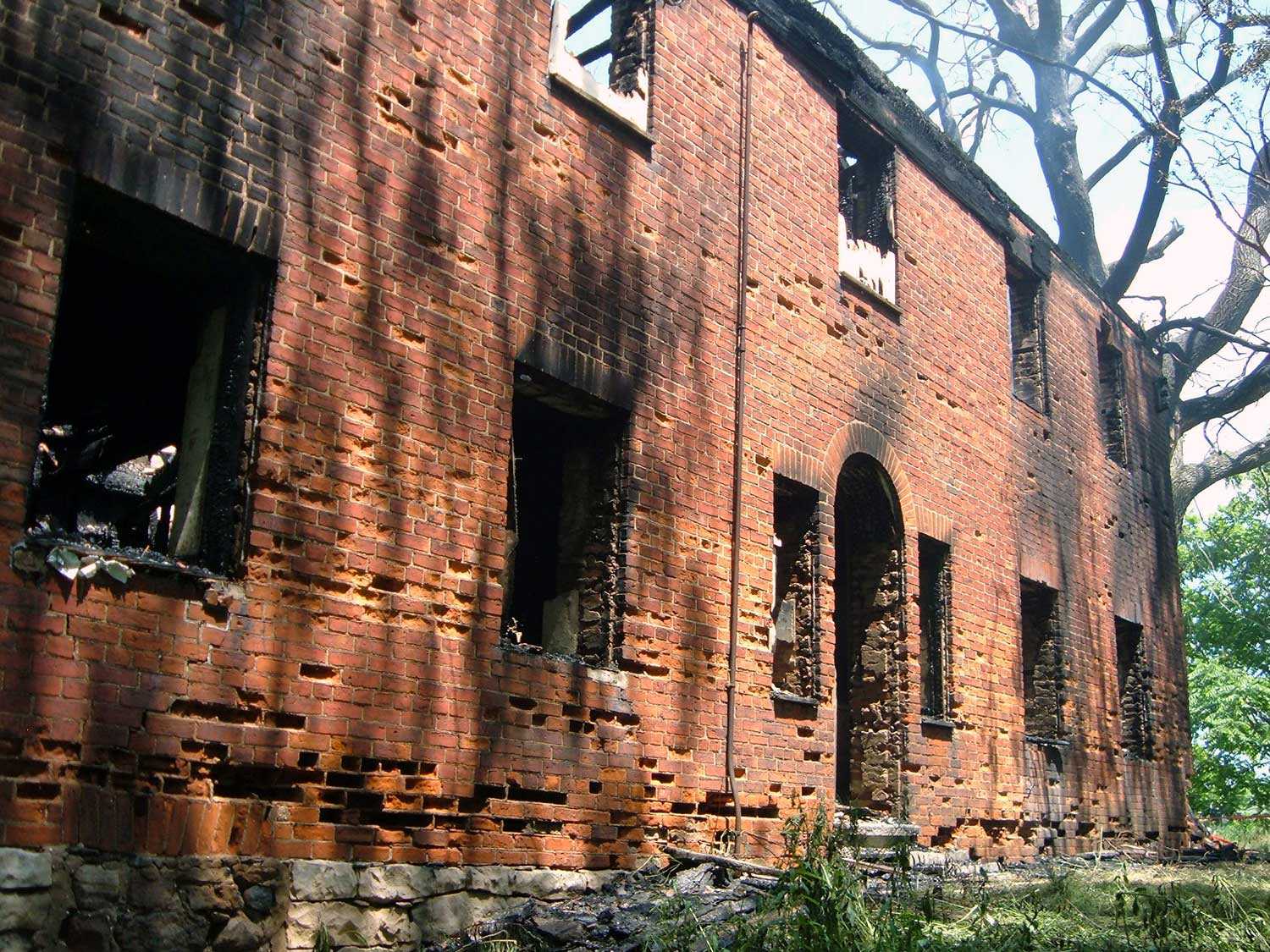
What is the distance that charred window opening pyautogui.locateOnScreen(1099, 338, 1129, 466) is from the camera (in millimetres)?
16391

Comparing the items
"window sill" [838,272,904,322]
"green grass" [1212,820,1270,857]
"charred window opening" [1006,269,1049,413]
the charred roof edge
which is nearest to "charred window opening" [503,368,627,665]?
"window sill" [838,272,904,322]

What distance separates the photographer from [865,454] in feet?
34.3

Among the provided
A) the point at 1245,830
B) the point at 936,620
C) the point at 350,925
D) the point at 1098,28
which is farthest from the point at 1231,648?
the point at 350,925

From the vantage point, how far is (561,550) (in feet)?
26.3

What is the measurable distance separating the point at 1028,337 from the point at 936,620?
4603mm

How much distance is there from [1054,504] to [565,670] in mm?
8516

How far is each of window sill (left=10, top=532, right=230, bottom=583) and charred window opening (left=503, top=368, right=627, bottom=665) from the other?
7.12 feet

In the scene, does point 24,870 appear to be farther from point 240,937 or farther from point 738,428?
point 738,428

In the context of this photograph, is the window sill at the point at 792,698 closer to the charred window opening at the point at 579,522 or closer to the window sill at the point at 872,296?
the charred window opening at the point at 579,522

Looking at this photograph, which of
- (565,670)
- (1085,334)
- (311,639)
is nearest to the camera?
(311,639)

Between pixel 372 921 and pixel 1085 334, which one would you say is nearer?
pixel 372 921

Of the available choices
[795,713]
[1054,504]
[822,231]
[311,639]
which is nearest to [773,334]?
[822,231]

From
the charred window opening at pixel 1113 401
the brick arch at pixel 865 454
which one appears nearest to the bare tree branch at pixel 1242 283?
the charred window opening at pixel 1113 401

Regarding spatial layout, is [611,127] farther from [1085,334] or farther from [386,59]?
[1085,334]
